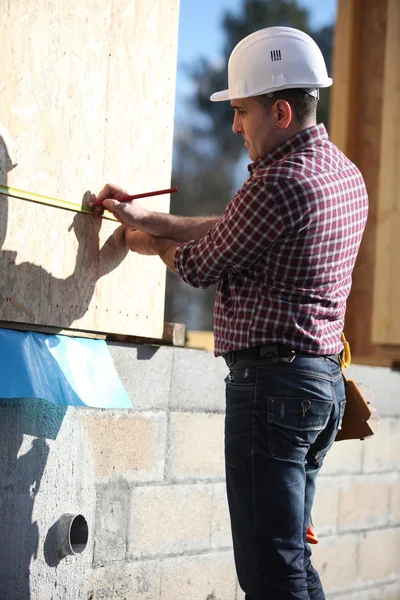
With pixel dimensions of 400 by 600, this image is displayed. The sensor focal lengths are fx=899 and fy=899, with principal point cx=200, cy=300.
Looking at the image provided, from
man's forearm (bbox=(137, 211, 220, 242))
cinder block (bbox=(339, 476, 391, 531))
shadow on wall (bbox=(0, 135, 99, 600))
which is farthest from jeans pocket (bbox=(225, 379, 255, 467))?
cinder block (bbox=(339, 476, 391, 531))

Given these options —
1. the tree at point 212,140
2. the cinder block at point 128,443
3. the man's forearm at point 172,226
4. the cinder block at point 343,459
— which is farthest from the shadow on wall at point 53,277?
the tree at point 212,140

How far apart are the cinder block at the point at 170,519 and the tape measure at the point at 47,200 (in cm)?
104

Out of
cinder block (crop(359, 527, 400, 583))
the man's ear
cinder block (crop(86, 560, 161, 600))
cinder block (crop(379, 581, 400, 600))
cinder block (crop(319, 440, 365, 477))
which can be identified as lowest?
cinder block (crop(379, 581, 400, 600))

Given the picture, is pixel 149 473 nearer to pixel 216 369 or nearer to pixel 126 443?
pixel 126 443

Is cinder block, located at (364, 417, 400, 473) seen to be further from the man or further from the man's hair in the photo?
the man's hair

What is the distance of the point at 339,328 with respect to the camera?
263cm

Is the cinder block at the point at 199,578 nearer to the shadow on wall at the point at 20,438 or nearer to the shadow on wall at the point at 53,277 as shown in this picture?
the shadow on wall at the point at 20,438

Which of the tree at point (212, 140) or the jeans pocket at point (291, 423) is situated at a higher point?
the tree at point (212, 140)

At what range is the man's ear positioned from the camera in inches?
103

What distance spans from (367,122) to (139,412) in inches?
111

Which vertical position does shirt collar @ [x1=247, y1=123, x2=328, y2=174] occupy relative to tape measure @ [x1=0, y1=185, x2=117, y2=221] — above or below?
above

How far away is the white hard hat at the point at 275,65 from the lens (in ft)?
8.52

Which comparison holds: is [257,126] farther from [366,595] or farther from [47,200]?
[366,595]

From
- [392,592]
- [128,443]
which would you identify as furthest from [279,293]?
[392,592]
